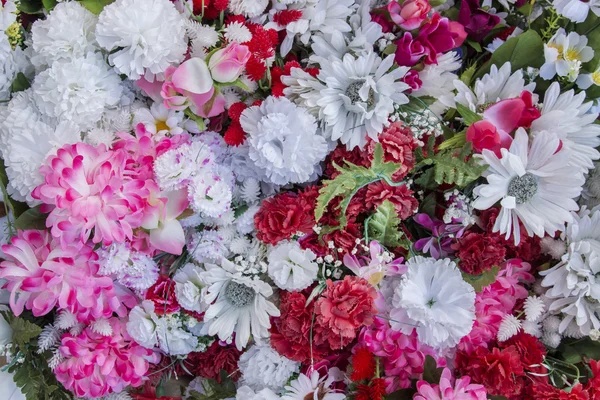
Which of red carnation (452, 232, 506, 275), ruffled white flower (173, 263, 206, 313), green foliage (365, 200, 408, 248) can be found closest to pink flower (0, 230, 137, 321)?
ruffled white flower (173, 263, 206, 313)

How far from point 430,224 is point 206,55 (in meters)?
0.50

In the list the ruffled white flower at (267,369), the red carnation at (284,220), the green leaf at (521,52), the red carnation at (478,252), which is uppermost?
the green leaf at (521,52)

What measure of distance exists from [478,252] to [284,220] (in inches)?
13.3

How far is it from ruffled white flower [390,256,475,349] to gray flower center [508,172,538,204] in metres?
0.16

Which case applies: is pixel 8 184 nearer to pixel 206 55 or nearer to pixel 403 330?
pixel 206 55

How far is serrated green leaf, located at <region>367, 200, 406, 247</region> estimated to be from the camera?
2.98 ft

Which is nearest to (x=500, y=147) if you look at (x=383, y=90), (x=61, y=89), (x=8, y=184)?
(x=383, y=90)

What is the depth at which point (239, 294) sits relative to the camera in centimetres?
96

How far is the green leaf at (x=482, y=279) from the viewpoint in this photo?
0.94 meters

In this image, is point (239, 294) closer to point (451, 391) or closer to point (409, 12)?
point (451, 391)

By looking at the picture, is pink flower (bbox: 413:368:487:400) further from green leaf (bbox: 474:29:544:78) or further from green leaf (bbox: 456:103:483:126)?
green leaf (bbox: 474:29:544:78)

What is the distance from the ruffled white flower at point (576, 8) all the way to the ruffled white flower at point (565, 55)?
3 centimetres

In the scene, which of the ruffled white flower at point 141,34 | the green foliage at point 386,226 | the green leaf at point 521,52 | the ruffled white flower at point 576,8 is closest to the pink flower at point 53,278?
the ruffled white flower at point 141,34

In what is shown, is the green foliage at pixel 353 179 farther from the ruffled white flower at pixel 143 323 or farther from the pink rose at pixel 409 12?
the ruffled white flower at pixel 143 323
